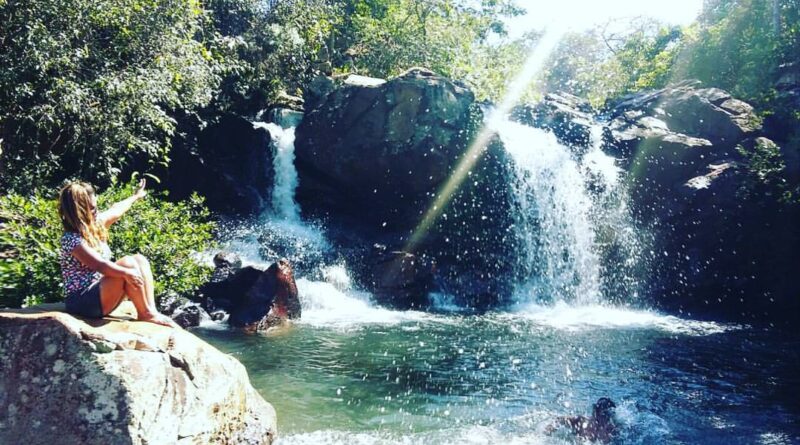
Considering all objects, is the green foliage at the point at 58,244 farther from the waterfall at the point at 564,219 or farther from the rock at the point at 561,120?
the rock at the point at 561,120

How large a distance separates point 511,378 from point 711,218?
1291 centimetres

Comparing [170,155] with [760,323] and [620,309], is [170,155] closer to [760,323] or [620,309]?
[620,309]

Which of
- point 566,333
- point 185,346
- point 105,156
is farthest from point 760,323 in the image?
point 105,156

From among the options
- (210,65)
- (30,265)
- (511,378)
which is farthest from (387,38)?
(30,265)

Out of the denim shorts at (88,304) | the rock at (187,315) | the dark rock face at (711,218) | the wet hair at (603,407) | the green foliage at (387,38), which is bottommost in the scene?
the wet hair at (603,407)

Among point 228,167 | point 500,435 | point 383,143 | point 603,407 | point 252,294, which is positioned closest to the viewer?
point 500,435

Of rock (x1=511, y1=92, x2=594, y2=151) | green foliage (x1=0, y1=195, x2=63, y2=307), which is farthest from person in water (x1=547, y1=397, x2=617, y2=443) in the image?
rock (x1=511, y1=92, x2=594, y2=151)

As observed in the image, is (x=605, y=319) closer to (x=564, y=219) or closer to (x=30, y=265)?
(x=564, y=219)

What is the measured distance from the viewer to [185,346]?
555 centimetres

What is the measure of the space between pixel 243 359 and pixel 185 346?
5.87m

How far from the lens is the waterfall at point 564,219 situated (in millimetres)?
20453

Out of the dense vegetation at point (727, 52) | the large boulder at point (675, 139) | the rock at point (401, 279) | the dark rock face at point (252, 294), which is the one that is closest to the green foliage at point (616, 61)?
the dense vegetation at point (727, 52)

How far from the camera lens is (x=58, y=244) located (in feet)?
28.9

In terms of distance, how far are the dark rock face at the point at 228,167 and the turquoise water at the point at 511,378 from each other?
8.35 meters
